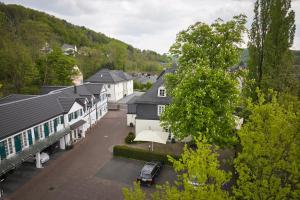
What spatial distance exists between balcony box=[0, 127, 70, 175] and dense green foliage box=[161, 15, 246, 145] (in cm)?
1415

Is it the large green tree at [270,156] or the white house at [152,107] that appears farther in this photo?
the white house at [152,107]

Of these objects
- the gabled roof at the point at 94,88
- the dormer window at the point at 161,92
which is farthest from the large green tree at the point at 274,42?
the gabled roof at the point at 94,88

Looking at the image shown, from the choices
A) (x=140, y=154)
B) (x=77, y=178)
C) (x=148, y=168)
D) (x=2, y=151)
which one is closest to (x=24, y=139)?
(x=2, y=151)

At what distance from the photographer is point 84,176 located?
23.1 meters

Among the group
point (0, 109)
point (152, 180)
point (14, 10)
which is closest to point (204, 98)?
point (152, 180)

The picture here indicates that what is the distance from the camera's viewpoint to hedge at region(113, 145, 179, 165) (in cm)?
2558

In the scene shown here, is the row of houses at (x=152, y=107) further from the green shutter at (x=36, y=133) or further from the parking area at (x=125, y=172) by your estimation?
the green shutter at (x=36, y=133)

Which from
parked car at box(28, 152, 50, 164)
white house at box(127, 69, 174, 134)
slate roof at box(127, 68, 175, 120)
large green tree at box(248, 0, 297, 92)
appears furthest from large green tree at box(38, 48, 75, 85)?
large green tree at box(248, 0, 297, 92)

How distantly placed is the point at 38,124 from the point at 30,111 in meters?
1.91

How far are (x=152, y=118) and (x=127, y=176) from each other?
1013 centimetres

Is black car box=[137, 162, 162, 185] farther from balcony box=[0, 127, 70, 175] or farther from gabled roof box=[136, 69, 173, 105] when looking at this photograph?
balcony box=[0, 127, 70, 175]

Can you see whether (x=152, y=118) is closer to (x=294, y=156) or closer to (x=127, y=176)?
(x=127, y=176)

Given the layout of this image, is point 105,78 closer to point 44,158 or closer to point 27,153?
point 44,158

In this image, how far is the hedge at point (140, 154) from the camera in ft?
83.9
